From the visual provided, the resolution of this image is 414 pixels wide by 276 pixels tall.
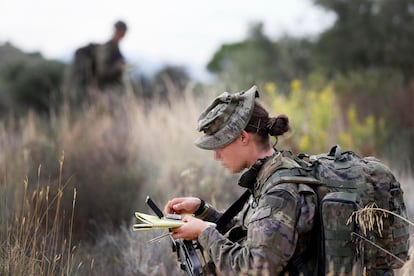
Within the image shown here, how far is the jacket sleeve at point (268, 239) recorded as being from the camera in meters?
2.95

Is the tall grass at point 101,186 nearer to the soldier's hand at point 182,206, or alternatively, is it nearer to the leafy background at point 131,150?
the leafy background at point 131,150

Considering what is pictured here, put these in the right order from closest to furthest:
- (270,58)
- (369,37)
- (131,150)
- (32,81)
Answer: (131,150) < (369,37) < (32,81) < (270,58)

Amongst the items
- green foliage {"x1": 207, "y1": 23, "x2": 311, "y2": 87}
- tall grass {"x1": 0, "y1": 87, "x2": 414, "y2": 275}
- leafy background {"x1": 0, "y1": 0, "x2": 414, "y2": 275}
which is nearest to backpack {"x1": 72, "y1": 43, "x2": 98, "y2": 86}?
leafy background {"x1": 0, "y1": 0, "x2": 414, "y2": 275}

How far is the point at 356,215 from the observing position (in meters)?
3.00

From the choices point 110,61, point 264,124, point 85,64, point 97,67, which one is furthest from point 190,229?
point 85,64

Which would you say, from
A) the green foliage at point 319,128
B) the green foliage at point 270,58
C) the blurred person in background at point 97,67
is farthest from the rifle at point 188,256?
the green foliage at point 270,58

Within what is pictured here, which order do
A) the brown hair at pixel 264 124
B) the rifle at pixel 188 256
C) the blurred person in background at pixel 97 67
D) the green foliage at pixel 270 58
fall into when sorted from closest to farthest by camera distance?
the rifle at pixel 188 256 < the brown hair at pixel 264 124 < the blurred person in background at pixel 97 67 < the green foliage at pixel 270 58

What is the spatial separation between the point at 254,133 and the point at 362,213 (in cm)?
66

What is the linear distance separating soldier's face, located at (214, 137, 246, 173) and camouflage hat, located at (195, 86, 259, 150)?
46 millimetres

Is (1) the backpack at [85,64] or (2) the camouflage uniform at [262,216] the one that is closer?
(2) the camouflage uniform at [262,216]

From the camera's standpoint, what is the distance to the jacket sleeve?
9.69ft

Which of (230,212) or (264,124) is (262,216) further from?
(230,212)

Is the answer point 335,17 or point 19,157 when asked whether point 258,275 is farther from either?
point 335,17

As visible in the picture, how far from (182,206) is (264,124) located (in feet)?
2.29
